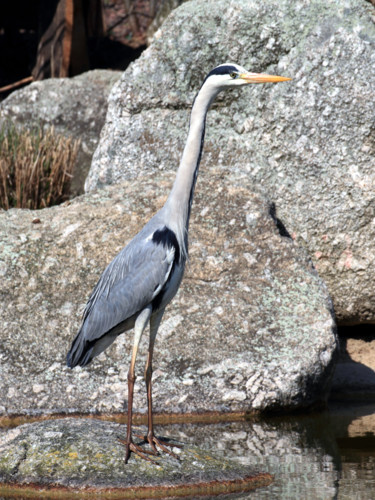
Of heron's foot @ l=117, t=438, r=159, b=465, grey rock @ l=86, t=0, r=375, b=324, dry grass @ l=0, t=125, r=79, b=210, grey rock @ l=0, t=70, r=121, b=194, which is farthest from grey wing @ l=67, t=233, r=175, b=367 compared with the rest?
grey rock @ l=0, t=70, r=121, b=194

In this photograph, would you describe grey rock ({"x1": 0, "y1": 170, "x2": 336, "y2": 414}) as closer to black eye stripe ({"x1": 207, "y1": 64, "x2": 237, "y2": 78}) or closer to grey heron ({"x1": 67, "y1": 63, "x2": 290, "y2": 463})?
grey heron ({"x1": 67, "y1": 63, "x2": 290, "y2": 463})

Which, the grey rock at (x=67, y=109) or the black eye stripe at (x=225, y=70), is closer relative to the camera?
the black eye stripe at (x=225, y=70)

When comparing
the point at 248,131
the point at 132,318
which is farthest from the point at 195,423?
the point at 248,131

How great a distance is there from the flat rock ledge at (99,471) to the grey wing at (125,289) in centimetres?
57

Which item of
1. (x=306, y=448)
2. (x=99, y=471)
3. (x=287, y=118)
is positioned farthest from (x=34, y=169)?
(x=99, y=471)

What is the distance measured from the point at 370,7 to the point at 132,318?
3.81 m

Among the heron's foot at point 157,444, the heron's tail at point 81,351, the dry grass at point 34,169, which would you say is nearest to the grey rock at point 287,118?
the dry grass at point 34,169

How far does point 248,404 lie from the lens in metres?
5.31

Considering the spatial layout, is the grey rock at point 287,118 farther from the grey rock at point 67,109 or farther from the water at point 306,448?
the grey rock at point 67,109

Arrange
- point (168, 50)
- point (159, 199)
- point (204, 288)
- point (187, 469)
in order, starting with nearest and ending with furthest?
1. point (187, 469)
2. point (204, 288)
3. point (159, 199)
4. point (168, 50)

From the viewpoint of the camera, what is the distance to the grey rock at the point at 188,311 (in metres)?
5.34

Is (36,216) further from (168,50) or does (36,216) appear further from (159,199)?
(168,50)

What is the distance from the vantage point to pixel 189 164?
4641 mm

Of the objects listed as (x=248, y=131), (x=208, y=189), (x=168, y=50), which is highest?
(x=168, y=50)
